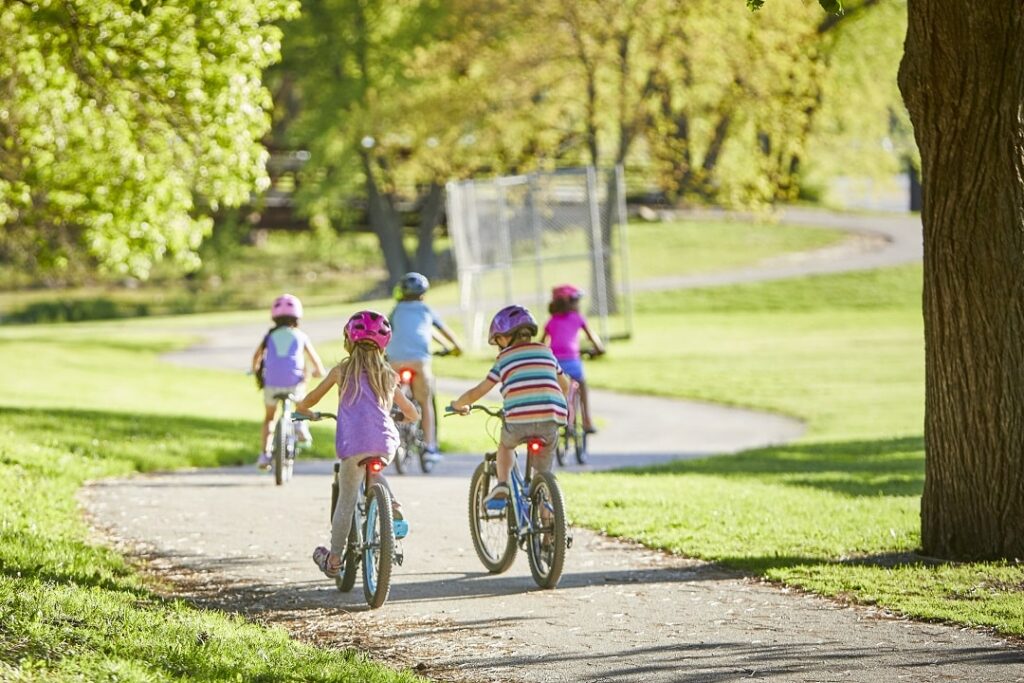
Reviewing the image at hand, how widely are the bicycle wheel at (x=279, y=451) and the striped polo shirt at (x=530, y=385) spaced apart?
5.18m

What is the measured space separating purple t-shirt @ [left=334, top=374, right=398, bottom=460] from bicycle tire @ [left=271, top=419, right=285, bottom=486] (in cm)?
547

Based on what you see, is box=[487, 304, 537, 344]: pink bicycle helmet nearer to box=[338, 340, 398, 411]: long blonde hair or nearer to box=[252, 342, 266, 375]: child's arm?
box=[338, 340, 398, 411]: long blonde hair

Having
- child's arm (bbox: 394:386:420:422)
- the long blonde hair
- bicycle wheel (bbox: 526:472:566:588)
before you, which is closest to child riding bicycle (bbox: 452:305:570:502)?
bicycle wheel (bbox: 526:472:566:588)

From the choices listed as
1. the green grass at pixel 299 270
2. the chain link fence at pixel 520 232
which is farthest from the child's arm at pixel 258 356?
the green grass at pixel 299 270

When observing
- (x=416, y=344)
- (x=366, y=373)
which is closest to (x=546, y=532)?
(x=366, y=373)

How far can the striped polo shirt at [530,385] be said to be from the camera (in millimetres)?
9656

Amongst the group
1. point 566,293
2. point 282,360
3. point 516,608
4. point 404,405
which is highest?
point 566,293

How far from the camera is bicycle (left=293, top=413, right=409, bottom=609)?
350 inches

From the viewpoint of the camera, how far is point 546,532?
9.50m

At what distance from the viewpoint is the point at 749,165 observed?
133 feet

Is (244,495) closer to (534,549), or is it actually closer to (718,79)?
(534,549)

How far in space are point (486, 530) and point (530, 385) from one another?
44.7 inches

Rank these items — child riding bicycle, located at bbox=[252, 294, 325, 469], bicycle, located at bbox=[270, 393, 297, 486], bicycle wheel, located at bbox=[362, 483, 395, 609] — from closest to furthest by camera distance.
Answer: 1. bicycle wheel, located at bbox=[362, 483, 395, 609]
2. child riding bicycle, located at bbox=[252, 294, 325, 469]
3. bicycle, located at bbox=[270, 393, 297, 486]

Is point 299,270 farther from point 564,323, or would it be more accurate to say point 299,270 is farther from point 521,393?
point 521,393
